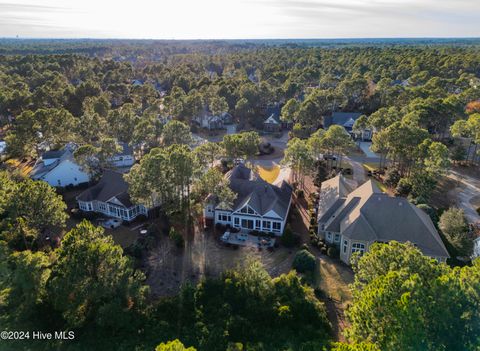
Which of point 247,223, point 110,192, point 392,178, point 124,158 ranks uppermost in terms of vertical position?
point 110,192

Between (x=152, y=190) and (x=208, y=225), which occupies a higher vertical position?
(x=152, y=190)

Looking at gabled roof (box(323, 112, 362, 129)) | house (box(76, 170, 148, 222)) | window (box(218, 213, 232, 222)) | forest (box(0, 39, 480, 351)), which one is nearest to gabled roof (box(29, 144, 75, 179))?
forest (box(0, 39, 480, 351))

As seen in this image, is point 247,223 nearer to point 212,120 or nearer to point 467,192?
point 467,192

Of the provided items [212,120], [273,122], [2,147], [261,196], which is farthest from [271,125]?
[2,147]

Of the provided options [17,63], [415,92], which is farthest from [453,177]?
[17,63]

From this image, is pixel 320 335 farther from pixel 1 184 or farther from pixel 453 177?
pixel 453 177

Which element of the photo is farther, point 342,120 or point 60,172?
point 342,120
